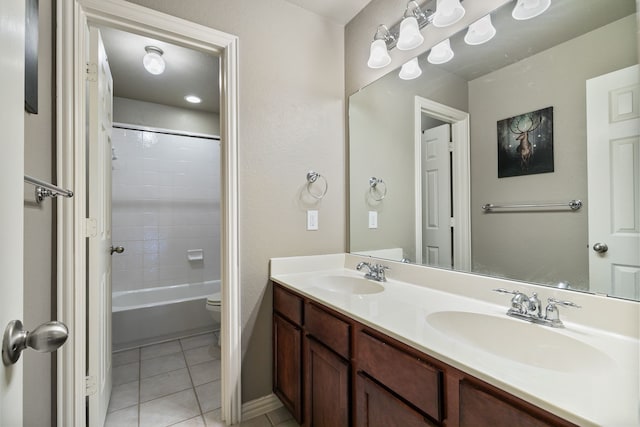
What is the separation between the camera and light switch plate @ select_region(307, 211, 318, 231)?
186cm

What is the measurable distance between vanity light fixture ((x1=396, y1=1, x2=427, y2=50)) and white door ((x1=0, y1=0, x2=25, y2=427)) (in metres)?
1.51

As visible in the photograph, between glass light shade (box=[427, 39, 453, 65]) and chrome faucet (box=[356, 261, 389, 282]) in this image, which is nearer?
glass light shade (box=[427, 39, 453, 65])

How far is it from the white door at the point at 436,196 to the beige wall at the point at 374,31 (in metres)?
0.45

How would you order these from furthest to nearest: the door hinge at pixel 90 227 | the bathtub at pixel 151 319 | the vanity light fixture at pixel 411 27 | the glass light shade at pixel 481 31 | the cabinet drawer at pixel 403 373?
the bathtub at pixel 151 319
the vanity light fixture at pixel 411 27
the door hinge at pixel 90 227
the glass light shade at pixel 481 31
the cabinet drawer at pixel 403 373

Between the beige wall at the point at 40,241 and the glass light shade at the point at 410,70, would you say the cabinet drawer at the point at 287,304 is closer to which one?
the beige wall at the point at 40,241

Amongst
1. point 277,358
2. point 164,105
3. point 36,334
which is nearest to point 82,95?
point 36,334

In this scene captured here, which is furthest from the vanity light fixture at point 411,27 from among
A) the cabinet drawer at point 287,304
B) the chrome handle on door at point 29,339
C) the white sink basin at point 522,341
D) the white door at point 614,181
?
the chrome handle on door at point 29,339

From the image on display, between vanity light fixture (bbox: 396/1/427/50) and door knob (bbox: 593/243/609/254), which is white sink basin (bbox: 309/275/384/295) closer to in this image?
door knob (bbox: 593/243/609/254)

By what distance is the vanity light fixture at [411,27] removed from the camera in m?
1.45

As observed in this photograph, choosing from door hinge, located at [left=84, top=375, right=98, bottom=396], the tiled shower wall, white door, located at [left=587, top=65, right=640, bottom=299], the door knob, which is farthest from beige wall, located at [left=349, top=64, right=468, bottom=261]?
the tiled shower wall

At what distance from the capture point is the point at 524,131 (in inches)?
43.4

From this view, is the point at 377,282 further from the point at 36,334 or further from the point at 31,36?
the point at 31,36

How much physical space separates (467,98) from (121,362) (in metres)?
2.95

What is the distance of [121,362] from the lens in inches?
89.1
